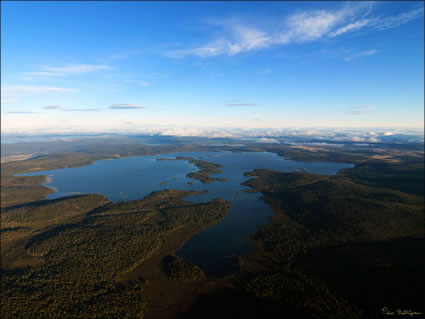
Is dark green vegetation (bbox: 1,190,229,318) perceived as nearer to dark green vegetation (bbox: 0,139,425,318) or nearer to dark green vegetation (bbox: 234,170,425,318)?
dark green vegetation (bbox: 0,139,425,318)

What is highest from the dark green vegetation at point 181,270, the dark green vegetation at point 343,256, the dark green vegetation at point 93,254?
the dark green vegetation at point 343,256

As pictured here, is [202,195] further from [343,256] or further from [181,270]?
[343,256]

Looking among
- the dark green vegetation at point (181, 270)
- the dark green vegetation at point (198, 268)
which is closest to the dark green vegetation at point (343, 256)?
the dark green vegetation at point (198, 268)

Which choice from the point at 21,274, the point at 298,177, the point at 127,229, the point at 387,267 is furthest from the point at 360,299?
the point at 298,177

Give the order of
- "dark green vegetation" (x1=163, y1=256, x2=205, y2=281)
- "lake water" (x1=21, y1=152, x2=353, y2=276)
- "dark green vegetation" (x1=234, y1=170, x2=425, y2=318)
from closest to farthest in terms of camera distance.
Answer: "dark green vegetation" (x1=234, y1=170, x2=425, y2=318) → "dark green vegetation" (x1=163, y1=256, x2=205, y2=281) → "lake water" (x1=21, y1=152, x2=353, y2=276)

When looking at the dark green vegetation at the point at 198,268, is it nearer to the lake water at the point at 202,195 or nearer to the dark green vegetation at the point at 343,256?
the dark green vegetation at the point at 343,256

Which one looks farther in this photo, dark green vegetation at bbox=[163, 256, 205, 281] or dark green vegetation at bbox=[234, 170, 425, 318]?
dark green vegetation at bbox=[163, 256, 205, 281]

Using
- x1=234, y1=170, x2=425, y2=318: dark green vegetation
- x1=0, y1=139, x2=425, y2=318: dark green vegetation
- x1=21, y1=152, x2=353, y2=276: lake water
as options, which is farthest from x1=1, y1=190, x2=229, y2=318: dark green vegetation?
x1=234, y1=170, x2=425, y2=318: dark green vegetation
